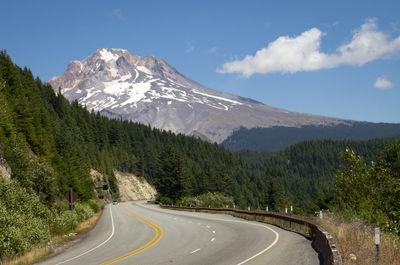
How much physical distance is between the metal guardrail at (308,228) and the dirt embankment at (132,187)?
84.8 metres

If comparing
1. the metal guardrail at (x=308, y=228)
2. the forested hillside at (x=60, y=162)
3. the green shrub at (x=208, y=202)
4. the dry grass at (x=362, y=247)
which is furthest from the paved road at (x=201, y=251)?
the green shrub at (x=208, y=202)

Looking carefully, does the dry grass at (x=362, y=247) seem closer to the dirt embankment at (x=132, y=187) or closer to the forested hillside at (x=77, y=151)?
the forested hillside at (x=77, y=151)

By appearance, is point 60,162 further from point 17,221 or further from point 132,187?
point 132,187

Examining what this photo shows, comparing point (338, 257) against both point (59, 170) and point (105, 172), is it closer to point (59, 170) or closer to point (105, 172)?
point (59, 170)

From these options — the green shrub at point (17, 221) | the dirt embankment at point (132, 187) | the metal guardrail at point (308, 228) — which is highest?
the green shrub at point (17, 221)

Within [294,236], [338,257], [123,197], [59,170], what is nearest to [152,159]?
[123,197]

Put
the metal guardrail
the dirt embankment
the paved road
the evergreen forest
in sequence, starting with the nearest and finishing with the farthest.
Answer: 1. the metal guardrail
2. the paved road
3. the evergreen forest
4. the dirt embankment

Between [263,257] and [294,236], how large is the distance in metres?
7.49

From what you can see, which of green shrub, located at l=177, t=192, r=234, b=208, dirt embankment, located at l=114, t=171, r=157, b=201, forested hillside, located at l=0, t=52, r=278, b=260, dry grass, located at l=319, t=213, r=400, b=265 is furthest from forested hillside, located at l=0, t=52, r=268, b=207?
dry grass, located at l=319, t=213, r=400, b=265

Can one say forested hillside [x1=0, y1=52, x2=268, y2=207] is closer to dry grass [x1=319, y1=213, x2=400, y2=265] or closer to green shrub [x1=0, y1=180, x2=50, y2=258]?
green shrub [x1=0, y1=180, x2=50, y2=258]

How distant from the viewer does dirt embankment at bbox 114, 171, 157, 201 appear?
126 metres

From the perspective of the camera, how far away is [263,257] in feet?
47.3

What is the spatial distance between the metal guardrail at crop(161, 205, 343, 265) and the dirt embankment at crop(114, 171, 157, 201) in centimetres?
8478

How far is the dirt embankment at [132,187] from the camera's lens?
415 feet
